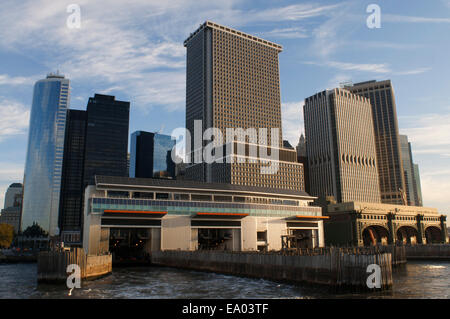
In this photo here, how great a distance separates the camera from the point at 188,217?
113m

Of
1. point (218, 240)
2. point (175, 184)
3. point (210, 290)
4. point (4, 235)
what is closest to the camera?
point (210, 290)

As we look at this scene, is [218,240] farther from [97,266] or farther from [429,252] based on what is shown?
[429,252]

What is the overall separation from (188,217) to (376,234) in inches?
4604

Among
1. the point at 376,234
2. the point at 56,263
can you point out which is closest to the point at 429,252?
the point at 376,234

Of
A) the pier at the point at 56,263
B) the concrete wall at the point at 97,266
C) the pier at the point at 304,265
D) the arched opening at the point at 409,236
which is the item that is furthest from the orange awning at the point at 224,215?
the arched opening at the point at 409,236

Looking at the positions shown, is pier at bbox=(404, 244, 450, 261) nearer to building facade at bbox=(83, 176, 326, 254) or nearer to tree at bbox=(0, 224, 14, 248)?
building facade at bbox=(83, 176, 326, 254)

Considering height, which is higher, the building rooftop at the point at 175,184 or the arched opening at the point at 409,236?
the building rooftop at the point at 175,184

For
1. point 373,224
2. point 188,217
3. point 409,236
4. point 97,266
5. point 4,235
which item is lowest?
point 97,266

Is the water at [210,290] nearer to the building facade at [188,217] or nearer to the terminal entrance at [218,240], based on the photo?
the building facade at [188,217]

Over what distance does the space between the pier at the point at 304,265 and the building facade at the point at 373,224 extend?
10292 centimetres

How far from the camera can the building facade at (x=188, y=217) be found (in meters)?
103

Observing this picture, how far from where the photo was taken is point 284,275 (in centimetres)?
6109

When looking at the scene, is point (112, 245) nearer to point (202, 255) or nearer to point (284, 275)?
point (202, 255)
